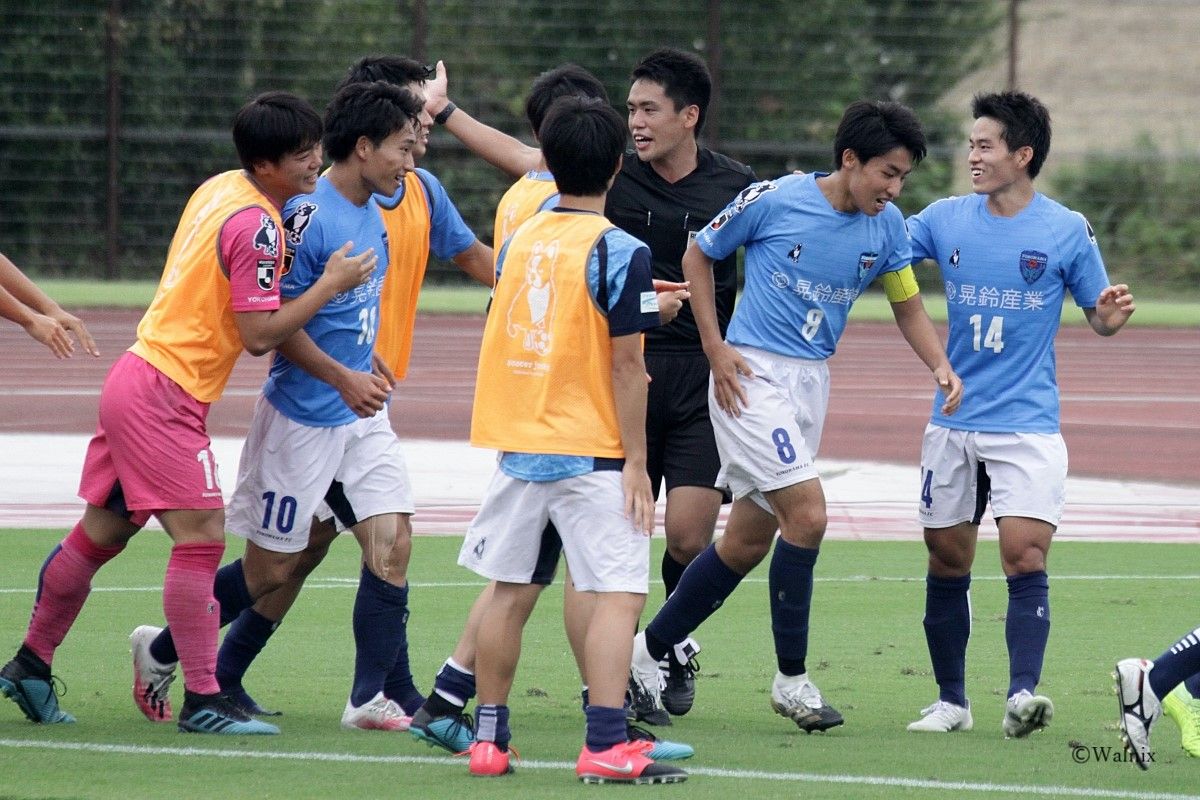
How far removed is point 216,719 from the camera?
5.94 m

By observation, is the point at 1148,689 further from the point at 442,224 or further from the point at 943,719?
the point at 442,224

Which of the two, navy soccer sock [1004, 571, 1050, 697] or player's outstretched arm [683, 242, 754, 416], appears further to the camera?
player's outstretched arm [683, 242, 754, 416]

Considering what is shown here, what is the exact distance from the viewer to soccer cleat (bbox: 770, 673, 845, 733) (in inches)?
242

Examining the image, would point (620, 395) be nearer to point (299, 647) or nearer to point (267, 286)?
point (267, 286)

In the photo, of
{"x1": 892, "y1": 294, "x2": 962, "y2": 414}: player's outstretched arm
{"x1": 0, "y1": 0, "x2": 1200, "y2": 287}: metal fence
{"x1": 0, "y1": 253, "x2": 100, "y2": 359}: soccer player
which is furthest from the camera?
{"x1": 0, "y1": 0, "x2": 1200, "y2": 287}: metal fence

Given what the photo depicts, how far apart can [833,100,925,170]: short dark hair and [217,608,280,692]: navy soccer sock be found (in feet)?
7.78

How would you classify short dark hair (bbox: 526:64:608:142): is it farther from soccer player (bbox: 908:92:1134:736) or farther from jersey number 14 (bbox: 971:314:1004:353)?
jersey number 14 (bbox: 971:314:1004:353)

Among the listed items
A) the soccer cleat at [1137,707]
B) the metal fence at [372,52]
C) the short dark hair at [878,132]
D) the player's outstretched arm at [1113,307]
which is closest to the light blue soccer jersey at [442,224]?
the short dark hair at [878,132]

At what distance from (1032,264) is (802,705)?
1622 millimetres

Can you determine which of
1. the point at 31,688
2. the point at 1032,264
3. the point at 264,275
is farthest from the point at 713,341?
the point at 31,688

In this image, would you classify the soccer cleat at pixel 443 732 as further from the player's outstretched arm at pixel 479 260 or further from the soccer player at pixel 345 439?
the player's outstretched arm at pixel 479 260

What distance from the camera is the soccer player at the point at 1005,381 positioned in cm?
634

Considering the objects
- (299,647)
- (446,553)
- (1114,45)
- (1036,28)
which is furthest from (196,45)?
(1114,45)

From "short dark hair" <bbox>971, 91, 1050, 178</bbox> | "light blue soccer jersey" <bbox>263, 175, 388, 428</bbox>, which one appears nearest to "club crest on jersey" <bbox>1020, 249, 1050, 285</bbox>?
"short dark hair" <bbox>971, 91, 1050, 178</bbox>
